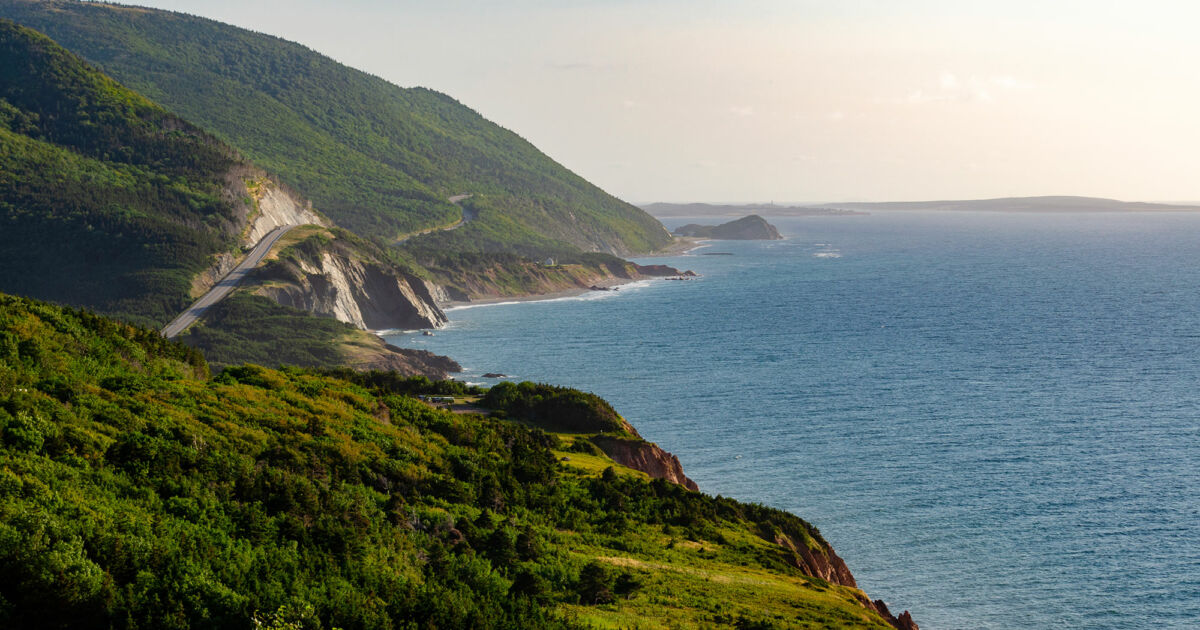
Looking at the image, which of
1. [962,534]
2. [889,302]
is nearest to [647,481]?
[962,534]

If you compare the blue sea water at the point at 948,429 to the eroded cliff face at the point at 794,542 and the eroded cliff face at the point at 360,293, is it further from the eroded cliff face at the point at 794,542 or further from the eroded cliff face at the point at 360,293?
the eroded cliff face at the point at 360,293

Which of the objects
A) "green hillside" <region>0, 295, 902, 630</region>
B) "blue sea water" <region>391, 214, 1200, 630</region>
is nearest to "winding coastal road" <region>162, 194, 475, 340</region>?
"blue sea water" <region>391, 214, 1200, 630</region>

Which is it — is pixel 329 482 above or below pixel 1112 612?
above

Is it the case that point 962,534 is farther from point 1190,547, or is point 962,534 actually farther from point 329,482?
point 329,482

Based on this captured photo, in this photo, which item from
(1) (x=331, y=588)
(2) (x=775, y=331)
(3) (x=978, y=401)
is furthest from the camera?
(2) (x=775, y=331)

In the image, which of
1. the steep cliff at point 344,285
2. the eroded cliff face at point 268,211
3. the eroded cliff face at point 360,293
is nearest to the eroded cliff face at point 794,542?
the steep cliff at point 344,285

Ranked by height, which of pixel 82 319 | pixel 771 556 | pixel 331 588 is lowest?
pixel 771 556
